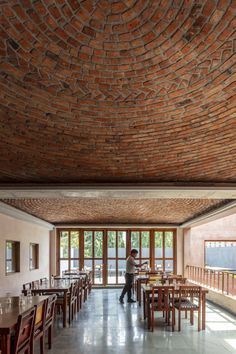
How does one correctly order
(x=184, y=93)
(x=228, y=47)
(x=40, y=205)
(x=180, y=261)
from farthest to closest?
(x=180, y=261), (x=40, y=205), (x=184, y=93), (x=228, y=47)

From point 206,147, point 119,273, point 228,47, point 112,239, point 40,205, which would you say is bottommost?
point 119,273

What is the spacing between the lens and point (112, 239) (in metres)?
19.8

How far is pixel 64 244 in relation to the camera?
19734mm

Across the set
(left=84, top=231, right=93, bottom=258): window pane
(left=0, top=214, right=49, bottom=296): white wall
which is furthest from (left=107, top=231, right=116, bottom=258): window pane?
(left=0, top=214, right=49, bottom=296): white wall

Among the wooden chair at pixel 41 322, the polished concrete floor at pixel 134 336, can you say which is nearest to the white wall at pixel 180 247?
the polished concrete floor at pixel 134 336

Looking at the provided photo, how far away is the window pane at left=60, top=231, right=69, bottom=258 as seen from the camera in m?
19.6

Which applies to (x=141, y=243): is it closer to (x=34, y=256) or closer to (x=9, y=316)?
(x=34, y=256)

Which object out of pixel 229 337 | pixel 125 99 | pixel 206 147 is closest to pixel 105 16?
pixel 125 99

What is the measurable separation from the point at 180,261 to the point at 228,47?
1699 centimetres

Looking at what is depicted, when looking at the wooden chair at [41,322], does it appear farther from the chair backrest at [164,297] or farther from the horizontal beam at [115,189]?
the chair backrest at [164,297]

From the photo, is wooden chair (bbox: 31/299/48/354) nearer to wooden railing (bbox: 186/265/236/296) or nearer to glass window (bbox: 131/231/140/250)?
wooden railing (bbox: 186/265/236/296)

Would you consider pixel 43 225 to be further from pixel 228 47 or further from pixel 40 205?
pixel 228 47

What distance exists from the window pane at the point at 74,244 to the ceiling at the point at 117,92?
12.1 metres

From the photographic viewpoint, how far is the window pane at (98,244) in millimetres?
19672
